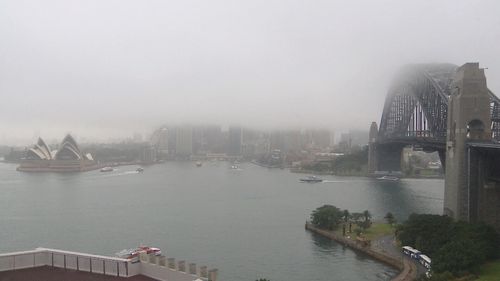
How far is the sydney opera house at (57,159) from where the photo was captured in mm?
46438

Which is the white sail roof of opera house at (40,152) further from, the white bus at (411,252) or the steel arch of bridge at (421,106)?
the white bus at (411,252)

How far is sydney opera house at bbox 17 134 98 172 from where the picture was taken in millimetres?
46438

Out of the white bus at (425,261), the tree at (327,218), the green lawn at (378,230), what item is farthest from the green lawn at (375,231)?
the white bus at (425,261)

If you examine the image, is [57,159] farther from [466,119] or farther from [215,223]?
[466,119]

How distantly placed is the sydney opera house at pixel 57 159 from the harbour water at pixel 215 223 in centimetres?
1871

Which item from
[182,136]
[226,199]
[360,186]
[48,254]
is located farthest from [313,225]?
[182,136]

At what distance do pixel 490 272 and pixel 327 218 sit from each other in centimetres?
638

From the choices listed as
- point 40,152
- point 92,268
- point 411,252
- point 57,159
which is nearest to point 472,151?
point 411,252

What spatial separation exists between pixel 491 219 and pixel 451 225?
55.6 inches

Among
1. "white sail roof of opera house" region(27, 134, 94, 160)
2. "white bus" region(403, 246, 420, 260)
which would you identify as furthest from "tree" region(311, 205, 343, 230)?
"white sail roof of opera house" region(27, 134, 94, 160)

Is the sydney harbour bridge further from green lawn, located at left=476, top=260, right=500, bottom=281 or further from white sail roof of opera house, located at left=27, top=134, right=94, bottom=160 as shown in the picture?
white sail roof of opera house, located at left=27, top=134, right=94, bottom=160

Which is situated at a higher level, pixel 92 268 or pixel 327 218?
pixel 92 268

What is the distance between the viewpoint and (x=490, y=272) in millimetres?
8695

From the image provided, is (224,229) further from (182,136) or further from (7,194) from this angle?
(182,136)
